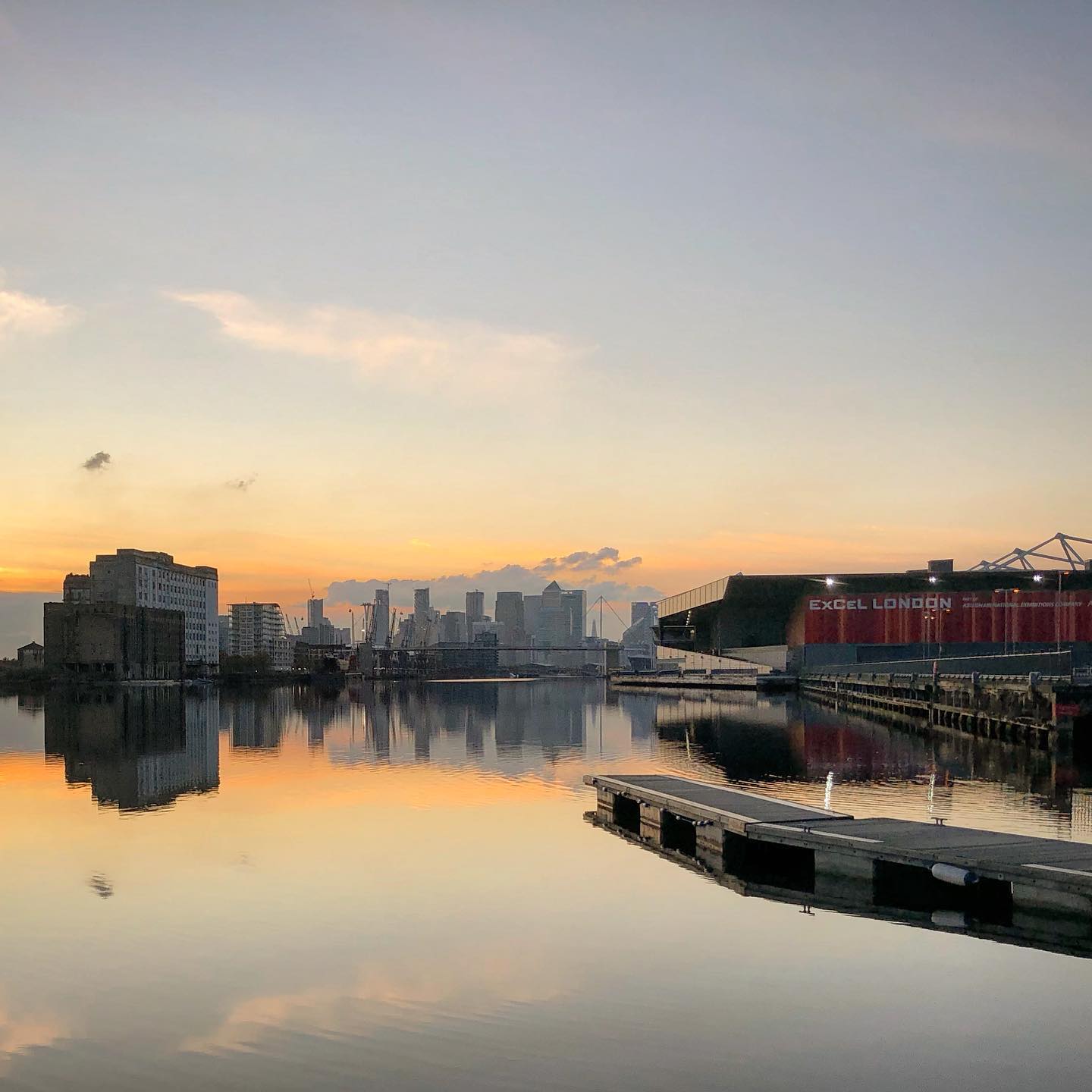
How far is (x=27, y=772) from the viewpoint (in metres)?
60.1

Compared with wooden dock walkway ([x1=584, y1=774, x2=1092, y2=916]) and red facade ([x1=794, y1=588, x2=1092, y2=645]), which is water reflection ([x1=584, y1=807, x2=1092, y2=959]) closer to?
wooden dock walkway ([x1=584, y1=774, x2=1092, y2=916])

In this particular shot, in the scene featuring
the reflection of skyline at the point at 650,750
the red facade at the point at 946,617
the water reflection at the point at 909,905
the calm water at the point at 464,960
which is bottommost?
the reflection of skyline at the point at 650,750

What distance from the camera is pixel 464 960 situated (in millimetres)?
24250

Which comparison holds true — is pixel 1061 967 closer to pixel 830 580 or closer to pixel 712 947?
pixel 712 947

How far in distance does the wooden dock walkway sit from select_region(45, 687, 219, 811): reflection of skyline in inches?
822

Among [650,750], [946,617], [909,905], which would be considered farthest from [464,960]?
[946,617]

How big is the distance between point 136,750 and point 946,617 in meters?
114

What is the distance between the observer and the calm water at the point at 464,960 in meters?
18.5

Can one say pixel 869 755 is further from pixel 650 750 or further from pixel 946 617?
pixel 946 617

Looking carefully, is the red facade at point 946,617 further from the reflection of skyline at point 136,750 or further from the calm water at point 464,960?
the calm water at point 464,960

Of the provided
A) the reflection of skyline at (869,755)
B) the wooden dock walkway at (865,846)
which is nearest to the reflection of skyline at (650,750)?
the reflection of skyline at (869,755)

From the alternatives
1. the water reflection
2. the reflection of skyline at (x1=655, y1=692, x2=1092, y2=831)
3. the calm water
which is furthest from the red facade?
the water reflection

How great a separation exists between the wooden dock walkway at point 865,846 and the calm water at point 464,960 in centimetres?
155

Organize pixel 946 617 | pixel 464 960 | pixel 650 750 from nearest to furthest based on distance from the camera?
1. pixel 464 960
2. pixel 650 750
3. pixel 946 617
